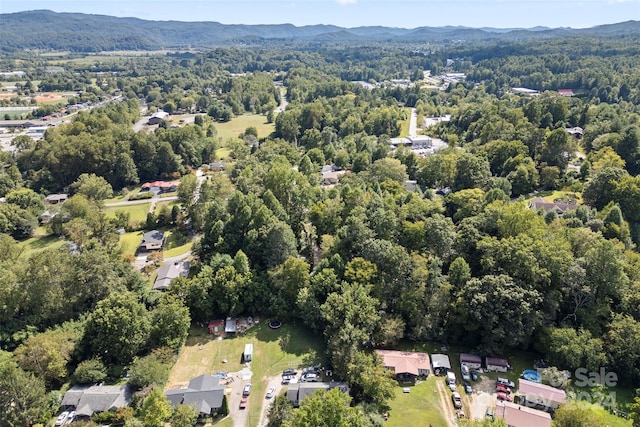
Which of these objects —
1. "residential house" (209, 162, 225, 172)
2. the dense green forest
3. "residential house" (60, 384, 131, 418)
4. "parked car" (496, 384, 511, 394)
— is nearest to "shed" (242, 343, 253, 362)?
the dense green forest

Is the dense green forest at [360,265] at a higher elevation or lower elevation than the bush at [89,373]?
higher

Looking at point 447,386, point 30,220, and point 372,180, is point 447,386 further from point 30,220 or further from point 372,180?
point 30,220

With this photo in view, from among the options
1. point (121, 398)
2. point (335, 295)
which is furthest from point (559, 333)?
point (121, 398)

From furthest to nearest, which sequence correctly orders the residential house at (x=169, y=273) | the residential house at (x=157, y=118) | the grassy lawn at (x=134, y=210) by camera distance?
the residential house at (x=157, y=118)
the grassy lawn at (x=134, y=210)
the residential house at (x=169, y=273)

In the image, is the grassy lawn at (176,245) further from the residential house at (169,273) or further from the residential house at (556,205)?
the residential house at (556,205)

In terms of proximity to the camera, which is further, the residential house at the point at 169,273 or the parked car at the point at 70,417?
the residential house at the point at 169,273

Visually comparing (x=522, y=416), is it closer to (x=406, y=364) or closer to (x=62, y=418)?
(x=406, y=364)

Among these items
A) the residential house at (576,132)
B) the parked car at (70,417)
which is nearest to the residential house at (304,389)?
the parked car at (70,417)

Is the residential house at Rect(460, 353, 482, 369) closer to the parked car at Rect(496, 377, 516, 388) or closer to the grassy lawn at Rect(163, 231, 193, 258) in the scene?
the parked car at Rect(496, 377, 516, 388)
